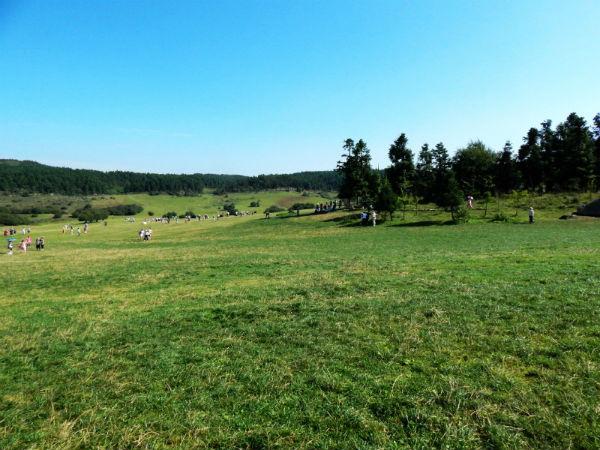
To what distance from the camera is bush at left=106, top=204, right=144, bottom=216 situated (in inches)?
5256

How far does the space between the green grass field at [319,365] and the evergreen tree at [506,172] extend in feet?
233

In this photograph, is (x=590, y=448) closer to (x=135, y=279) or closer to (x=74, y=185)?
(x=135, y=279)

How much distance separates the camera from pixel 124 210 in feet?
447

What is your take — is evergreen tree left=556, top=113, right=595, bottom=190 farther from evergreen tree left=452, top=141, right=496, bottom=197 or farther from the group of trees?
evergreen tree left=452, top=141, right=496, bottom=197

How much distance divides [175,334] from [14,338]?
441cm

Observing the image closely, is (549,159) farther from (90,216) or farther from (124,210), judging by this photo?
(124,210)

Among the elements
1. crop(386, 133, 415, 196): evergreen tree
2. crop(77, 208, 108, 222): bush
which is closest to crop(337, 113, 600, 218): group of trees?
crop(386, 133, 415, 196): evergreen tree

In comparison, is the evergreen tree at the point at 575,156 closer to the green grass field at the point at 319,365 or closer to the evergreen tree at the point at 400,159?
the evergreen tree at the point at 400,159

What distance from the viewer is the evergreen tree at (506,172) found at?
76.3 m

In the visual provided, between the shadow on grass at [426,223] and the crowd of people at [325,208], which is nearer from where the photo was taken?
the shadow on grass at [426,223]

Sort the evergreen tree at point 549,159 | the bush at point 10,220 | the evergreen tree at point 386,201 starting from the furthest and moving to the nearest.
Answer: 1. the bush at point 10,220
2. the evergreen tree at point 549,159
3. the evergreen tree at point 386,201

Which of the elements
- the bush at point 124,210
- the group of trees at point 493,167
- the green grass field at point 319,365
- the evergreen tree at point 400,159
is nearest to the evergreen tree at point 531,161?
the group of trees at point 493,167

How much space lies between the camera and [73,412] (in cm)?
583

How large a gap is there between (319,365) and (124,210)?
144m
